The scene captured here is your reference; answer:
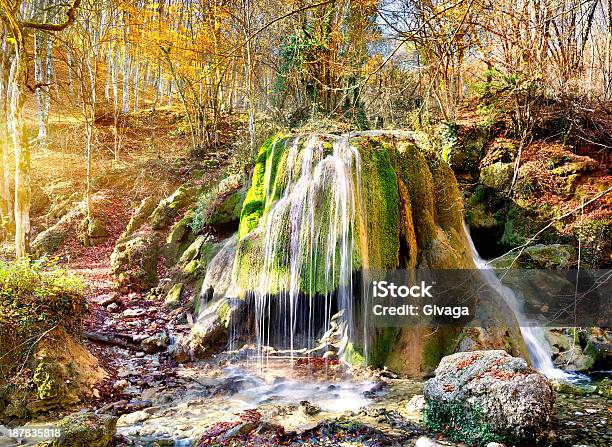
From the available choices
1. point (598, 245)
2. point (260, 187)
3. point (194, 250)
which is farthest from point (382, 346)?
point (598, 245)

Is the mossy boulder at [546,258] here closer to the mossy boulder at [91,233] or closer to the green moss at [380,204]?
the green moss at [380,204]

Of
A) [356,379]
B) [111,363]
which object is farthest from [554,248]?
[111,363]

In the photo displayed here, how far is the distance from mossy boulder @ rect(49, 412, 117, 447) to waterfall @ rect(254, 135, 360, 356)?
3565 mm

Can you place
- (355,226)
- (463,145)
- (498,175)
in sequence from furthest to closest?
(463,145) → (498,175) → (355,226)

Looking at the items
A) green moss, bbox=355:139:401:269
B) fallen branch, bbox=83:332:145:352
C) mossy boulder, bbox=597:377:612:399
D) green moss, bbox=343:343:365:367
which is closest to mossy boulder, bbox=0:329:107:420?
fallen branch, bbox=83:332:145:352

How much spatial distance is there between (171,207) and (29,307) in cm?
734

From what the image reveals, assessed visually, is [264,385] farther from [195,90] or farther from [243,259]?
[195,90]

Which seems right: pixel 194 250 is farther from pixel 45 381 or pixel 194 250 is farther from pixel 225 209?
pixel 45 381

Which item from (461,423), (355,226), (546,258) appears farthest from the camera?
(546,258)

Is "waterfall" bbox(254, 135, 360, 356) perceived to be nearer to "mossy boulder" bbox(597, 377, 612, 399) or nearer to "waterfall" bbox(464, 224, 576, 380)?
"waterfall" bbox(464, 224, 576, 380)

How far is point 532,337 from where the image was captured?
343 inches

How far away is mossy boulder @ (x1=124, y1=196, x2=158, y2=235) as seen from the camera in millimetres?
13086

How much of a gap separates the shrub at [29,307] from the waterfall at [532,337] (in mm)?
7008

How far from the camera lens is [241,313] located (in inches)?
323
